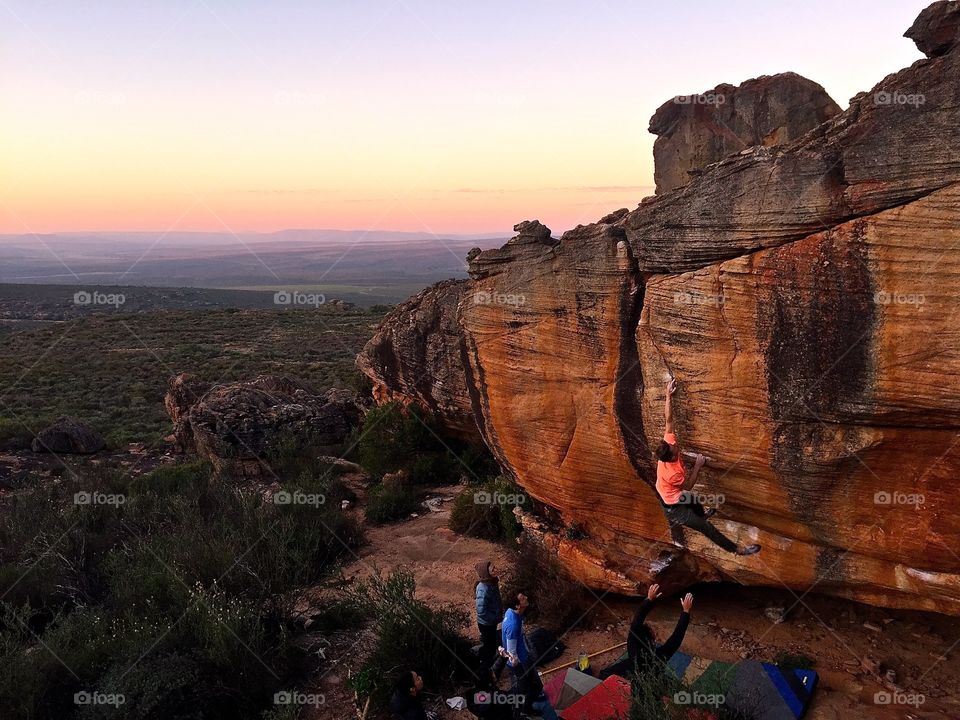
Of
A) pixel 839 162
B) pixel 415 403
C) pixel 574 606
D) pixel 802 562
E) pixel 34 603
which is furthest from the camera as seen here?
pixel 415 403

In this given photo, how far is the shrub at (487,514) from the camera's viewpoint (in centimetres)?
1205

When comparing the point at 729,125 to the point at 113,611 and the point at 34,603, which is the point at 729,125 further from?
the point at 34,603

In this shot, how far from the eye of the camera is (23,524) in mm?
12117

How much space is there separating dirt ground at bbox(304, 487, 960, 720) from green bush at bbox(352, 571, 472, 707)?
0.27 metres

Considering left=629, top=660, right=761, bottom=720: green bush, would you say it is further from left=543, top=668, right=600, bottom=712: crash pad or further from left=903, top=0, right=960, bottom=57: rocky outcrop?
left=903, top=0, right=960, bottom=57: rocky outcrop

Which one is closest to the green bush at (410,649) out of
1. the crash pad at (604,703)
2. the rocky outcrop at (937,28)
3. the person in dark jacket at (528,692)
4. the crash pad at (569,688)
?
the crash pad at (569,688)

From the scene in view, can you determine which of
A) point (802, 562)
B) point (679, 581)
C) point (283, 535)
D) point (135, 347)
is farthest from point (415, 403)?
point (135, 347)

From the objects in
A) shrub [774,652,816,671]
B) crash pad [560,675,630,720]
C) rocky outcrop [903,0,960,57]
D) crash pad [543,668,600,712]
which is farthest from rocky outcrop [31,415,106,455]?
rocky outcrop [903,0,960,57]

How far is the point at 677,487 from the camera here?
22.9 ft

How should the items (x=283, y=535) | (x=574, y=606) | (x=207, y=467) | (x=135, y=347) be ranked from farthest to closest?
(x=135, y=347) → (x=207, y=467) → (x=283, y=535) → (x=574, y=606)

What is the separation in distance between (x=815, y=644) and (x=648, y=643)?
2248 mm

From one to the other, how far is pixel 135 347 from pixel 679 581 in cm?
3971

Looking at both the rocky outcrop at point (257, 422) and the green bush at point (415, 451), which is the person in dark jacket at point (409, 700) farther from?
the rocky outcrop at point (257, 422)

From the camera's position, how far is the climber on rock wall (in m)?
6.97
